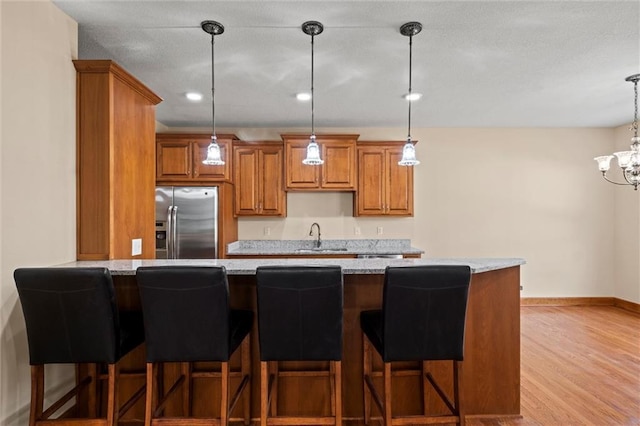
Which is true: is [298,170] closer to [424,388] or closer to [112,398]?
[424,388]

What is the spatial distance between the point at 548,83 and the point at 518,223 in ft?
7.52

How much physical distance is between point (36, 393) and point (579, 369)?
387 cm

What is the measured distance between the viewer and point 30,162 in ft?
6.39

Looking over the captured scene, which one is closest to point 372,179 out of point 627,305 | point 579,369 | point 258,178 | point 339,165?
point 339,165

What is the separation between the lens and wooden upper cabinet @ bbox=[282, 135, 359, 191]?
14.9ft

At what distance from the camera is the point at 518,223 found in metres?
5.04

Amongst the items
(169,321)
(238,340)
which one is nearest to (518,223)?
(238,340)

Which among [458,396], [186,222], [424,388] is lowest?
[424,388]

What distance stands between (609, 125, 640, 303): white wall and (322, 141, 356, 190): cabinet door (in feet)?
12.4

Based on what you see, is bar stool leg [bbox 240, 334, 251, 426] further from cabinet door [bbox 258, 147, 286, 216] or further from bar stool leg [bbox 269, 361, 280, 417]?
cabinet door [bbox 258, 147, 286, 216]

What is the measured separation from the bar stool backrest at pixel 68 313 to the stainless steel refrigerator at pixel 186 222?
248 centimetres

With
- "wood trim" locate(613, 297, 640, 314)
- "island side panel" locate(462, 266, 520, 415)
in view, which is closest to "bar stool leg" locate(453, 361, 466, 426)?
"island side panel" locate(462, 266, 520, 415)

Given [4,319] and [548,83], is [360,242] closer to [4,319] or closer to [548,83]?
[548,83]

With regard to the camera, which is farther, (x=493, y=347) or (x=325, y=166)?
(x=325, y=166)
